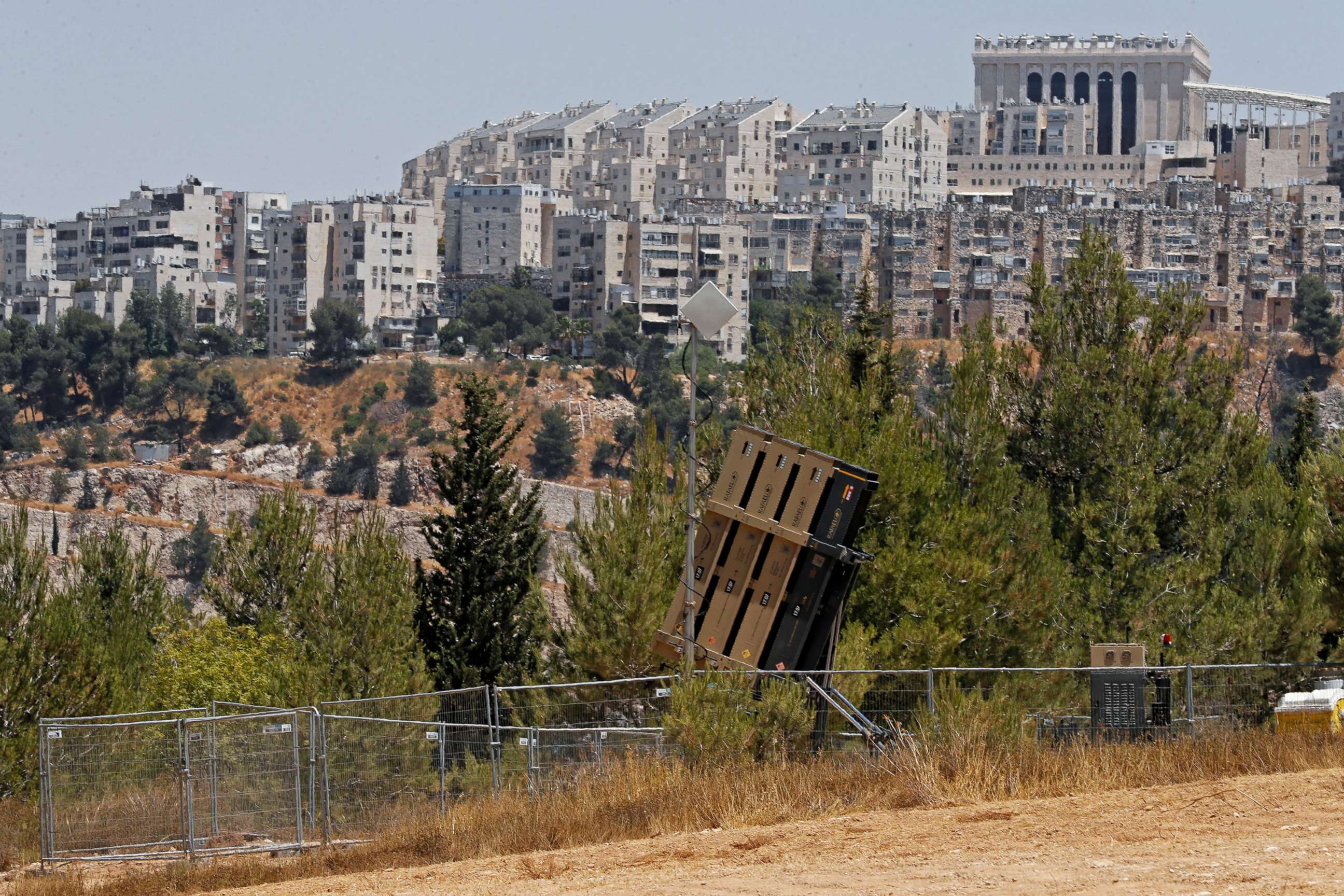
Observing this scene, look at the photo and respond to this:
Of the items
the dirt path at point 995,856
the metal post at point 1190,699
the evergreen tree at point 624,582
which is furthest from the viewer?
the evergreen tree at point 624,582

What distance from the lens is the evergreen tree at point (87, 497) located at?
3816 inches

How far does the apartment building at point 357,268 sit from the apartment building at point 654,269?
9880 mm

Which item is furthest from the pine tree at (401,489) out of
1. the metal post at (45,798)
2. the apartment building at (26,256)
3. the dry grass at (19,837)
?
the metal post at (45,798)

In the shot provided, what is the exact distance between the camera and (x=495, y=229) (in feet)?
415

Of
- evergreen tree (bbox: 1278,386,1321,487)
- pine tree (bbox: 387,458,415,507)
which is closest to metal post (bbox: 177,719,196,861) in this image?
evergreen tree (bbox: 1278,386,1321,487)

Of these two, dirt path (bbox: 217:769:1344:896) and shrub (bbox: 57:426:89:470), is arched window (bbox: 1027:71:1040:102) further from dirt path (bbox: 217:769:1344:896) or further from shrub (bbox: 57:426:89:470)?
dirt path (bbox: 217:769:1344:896)

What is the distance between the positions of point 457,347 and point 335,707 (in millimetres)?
96964

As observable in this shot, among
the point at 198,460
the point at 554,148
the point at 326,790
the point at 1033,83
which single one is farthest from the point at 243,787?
the point at 1033,83

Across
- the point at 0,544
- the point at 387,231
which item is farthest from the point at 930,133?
the point at 0,544

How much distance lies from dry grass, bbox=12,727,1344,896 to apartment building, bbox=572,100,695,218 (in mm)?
116470

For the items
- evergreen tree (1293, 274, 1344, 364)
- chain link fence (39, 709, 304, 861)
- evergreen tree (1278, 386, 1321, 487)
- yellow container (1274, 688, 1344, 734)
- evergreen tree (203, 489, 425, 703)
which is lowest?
evergreen tree (203, 489, 425, 703)

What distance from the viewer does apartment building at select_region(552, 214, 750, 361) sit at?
380 ft

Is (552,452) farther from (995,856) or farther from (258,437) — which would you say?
(995,856)

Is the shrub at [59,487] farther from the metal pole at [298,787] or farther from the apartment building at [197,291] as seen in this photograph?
the metal pole at [298,787]
